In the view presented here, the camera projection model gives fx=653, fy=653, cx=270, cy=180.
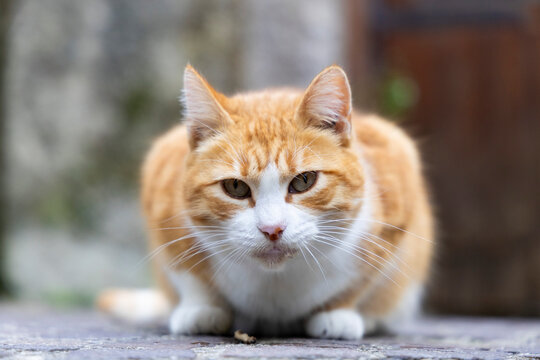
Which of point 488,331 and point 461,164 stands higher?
point 461,164

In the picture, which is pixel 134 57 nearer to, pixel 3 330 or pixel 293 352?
pixel 3 330

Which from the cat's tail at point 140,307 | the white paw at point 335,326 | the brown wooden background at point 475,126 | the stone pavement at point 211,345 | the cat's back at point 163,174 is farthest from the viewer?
the brown wooden background at point 475,126

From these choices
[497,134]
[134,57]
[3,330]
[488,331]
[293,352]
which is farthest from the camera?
[497,134]

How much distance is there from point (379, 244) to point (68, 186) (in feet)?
8.91

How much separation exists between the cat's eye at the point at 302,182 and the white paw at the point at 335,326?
0.50 meters

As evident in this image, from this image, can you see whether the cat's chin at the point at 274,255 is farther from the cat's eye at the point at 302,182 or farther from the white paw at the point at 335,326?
the white paw at the point at 335,326

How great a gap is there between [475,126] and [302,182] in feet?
10.1

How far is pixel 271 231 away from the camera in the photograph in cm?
179

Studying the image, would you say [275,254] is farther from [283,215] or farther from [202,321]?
[202,321]

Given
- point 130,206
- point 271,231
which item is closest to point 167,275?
point 271,231

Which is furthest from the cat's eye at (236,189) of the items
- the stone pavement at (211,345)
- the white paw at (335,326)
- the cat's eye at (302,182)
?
the white paw at (335,326)

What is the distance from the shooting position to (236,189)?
1946 mm

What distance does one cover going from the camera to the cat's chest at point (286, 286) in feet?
6.77

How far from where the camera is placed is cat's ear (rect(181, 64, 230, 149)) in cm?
204
